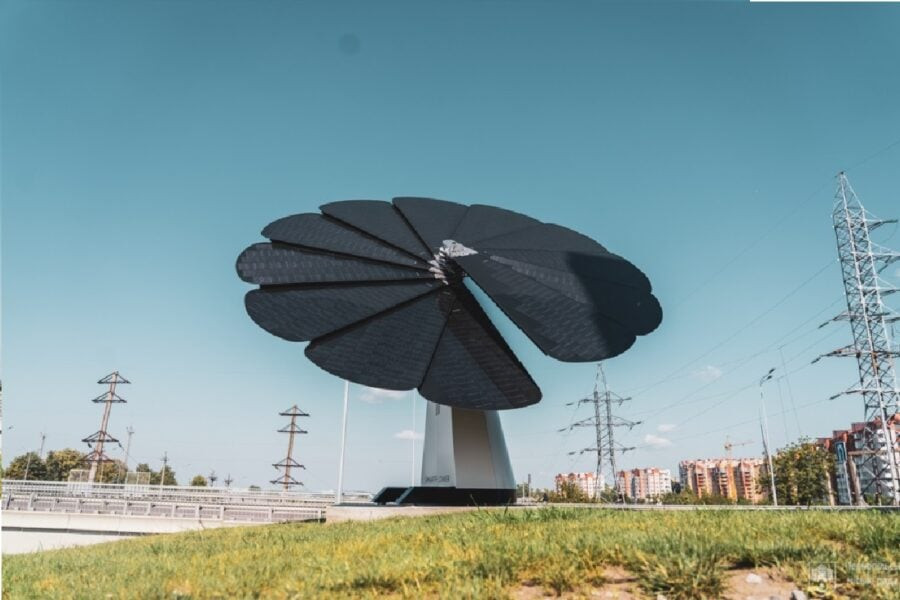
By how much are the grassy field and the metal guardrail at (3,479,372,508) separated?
30.4m

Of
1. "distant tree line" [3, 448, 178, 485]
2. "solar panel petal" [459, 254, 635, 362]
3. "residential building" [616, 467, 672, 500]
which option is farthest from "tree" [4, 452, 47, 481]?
"residential building" [616, 467, 672, 500]

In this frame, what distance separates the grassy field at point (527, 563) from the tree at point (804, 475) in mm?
59599

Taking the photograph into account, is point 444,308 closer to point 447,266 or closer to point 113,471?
point 447,266

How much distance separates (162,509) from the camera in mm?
35062

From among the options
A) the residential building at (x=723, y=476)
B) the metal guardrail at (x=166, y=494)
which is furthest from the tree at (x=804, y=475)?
the residential building at (x=723, y=476)

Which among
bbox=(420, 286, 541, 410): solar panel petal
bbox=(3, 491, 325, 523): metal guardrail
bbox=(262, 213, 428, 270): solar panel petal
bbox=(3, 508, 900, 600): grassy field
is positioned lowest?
bbox=(3, 491, 325, 523): metal guardrail

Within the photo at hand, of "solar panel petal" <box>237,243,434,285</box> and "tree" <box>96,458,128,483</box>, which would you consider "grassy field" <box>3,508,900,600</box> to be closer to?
"solar panel petal" <box>237,243,434,285</box>

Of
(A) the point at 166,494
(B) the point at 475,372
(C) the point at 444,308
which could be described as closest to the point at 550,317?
(B) the point at 475,372

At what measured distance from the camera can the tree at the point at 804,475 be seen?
5738 cm

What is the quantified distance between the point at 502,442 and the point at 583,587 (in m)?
12.9

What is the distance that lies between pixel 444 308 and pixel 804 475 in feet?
191

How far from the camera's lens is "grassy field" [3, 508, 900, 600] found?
5.11 metres

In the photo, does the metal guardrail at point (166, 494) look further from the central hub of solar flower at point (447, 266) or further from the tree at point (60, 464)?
the tree at point (60, 464)

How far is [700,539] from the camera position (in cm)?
614
